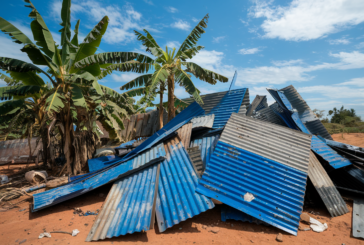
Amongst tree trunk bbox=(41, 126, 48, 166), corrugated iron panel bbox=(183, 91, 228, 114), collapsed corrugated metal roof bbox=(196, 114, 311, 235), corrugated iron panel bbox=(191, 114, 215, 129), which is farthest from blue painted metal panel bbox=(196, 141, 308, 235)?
tree trunk bbox=(41, 126, 48, 166)

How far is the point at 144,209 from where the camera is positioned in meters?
3.92

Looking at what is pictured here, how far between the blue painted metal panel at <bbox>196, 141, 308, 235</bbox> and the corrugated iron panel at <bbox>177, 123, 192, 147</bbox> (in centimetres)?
122

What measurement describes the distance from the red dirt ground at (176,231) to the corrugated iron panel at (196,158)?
101 centimetres

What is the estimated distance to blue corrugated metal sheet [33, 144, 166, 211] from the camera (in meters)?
4.39

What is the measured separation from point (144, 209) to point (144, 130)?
717 cm

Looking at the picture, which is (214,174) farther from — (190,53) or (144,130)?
(144,130)

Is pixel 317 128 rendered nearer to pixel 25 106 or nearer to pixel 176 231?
pixel 176 231

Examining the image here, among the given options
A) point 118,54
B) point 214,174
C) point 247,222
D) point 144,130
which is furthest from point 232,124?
point 144,130

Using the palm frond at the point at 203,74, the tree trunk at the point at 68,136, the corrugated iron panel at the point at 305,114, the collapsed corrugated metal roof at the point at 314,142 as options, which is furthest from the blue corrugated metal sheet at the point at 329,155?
the tree trunk at the point at 68,136

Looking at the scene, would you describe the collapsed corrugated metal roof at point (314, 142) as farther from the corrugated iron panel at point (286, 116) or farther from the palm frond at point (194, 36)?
the palm frond at point (194, 36)

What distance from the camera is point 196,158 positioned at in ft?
17.8

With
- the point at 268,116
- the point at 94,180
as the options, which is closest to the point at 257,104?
the point at 268,116

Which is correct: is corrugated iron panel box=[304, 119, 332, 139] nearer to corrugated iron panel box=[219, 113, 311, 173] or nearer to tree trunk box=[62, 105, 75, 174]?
corrugated iron panel box=[219, 113, 311, 173]

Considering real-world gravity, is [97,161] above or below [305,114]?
below
